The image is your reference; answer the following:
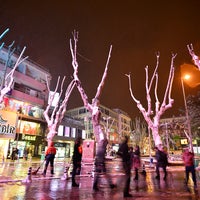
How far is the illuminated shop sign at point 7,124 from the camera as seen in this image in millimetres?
27938

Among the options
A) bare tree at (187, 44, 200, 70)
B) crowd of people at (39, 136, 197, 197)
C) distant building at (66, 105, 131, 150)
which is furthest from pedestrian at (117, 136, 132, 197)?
distant building at (66, 105, 131, 150)

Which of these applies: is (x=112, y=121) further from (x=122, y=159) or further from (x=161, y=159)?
(x=122, y=159)

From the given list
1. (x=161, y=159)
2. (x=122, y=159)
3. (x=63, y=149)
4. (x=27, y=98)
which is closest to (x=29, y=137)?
(x=27, y=98)

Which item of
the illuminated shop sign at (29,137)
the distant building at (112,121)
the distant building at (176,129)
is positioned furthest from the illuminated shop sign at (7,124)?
the distant building at (112,121)

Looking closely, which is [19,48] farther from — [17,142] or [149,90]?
[149,90]

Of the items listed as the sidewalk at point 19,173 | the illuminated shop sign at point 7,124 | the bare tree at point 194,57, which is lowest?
the sidewalk at point 19,173

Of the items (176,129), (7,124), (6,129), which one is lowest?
(6,129)

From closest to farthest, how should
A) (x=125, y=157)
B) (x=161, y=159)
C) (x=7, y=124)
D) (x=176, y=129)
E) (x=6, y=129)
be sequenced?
(x=125, y=157) → (x=161, y=159) → (x=6, y=129) → (x=7, y=124) → (x=176, y=129)

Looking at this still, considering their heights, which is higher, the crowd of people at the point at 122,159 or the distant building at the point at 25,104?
the distant building at the point at 25,104

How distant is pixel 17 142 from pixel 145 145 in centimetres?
4665

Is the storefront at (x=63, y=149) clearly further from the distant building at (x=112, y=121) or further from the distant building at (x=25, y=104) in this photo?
the distant building at (x=112, y=121)

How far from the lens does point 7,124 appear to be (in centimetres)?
2862

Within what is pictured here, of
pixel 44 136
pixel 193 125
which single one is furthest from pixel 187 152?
pixel 44 136

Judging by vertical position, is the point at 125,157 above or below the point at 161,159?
above
